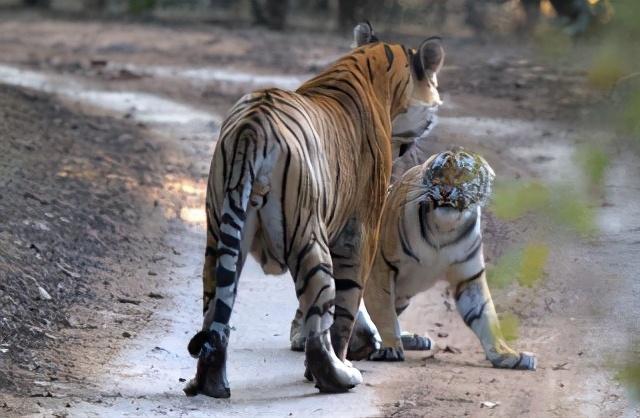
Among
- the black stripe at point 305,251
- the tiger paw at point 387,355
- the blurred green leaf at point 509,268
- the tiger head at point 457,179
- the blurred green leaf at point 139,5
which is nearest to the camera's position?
the blurred green leaf at point 509,268

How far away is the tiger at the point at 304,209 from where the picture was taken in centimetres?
499

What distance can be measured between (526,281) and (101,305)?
464cm

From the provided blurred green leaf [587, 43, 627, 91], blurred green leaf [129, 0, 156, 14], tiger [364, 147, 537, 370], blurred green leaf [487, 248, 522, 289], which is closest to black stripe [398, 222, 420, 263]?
tiger [364, 147, 537, 370]

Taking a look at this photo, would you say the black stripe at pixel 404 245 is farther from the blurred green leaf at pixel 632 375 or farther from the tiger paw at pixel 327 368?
the blurred green leaf at pixel 632 375

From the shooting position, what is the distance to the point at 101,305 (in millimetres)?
7016

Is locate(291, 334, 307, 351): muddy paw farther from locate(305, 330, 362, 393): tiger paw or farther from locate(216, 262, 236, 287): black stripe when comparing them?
locate(216, 262, 236, 287): black stripe

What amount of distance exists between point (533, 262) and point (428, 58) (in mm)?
3950

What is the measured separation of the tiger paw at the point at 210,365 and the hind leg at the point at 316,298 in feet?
1.22

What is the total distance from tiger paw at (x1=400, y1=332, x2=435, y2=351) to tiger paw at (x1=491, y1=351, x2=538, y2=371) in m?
0.52

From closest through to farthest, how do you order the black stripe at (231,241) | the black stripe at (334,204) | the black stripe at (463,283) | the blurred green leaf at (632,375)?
the blurred green leaf at (632,375) → the black stripe at (231,241) → the black stripe at (334,204) → the black stripe at (463,283)

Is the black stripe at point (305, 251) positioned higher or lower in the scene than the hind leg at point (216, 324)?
higher

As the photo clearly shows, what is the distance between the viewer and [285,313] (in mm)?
7348

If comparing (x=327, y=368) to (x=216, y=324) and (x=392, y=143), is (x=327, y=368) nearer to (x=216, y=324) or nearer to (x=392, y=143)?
(x=216, y=324)

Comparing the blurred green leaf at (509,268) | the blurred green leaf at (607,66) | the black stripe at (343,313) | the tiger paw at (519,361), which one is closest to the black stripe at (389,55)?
the black stripe at (343,313)
